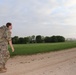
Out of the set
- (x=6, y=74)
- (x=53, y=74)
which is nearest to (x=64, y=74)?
(x=53, y=74)

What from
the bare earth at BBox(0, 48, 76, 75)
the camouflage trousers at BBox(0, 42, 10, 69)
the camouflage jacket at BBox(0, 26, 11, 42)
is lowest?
the bare earth at BBox(0, 48, 76, 75)

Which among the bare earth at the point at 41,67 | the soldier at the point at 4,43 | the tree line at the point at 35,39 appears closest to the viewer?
the soldier at the point at 4,43

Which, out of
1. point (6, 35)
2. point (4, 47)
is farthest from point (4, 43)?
point (6, 35)

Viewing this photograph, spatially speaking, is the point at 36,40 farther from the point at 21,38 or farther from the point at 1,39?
the point at 1,39

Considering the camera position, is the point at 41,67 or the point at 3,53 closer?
the point at 3,53

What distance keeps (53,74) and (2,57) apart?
2318mm

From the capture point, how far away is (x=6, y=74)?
10.7m

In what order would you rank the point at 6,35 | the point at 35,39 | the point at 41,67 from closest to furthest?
the point at 6,35, the point at 41,67, the point at 35,39

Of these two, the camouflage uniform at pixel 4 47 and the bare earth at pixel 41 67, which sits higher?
the camouflage uniform at pixel 4 47

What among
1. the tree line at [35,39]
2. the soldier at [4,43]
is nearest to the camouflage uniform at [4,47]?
the soldier at [4,43]

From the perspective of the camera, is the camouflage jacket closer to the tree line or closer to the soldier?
the soldier

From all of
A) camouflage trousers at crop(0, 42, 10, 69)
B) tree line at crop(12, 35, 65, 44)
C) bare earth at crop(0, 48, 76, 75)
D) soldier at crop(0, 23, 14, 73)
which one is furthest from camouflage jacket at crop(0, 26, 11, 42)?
tree line at crop(12, 35, 65, 44)

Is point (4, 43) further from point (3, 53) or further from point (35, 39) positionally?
point (35, 39)

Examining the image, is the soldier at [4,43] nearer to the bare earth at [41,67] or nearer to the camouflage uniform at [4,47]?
the camouflage uniform at [4,47]
